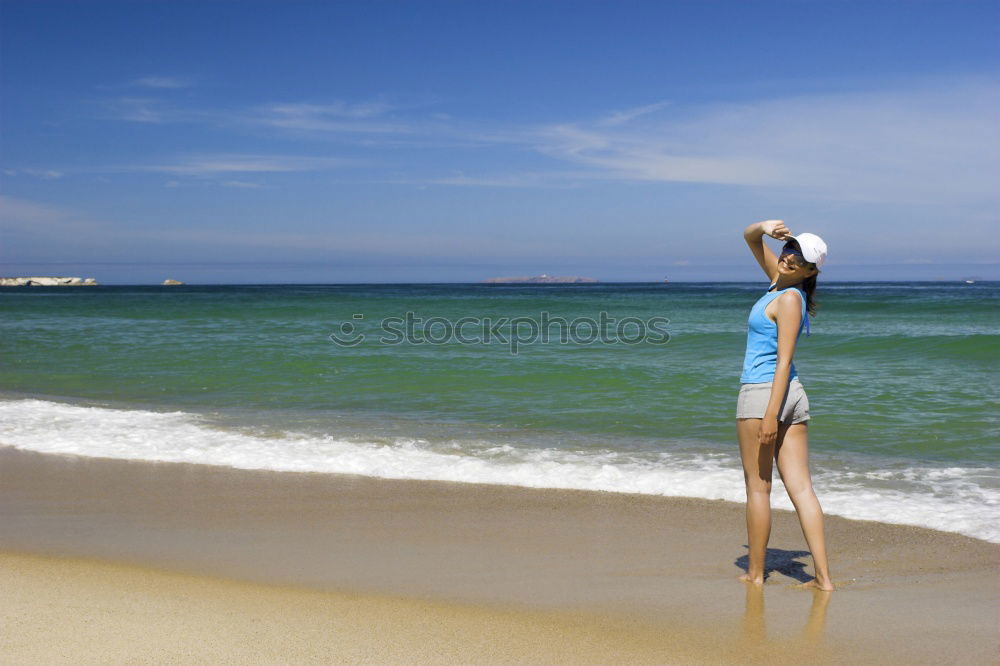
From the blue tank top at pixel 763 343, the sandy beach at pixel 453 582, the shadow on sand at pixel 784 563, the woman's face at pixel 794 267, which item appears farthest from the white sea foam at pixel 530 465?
the woman's face at pixel 794 267

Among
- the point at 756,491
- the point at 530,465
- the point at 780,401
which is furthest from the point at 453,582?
the point at 530,465

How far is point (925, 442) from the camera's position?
310 inches

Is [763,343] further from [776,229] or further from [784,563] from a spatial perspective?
[784,563]

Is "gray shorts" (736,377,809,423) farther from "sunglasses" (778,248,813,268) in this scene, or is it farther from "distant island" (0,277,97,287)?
"distant island" (0,277,97,287)

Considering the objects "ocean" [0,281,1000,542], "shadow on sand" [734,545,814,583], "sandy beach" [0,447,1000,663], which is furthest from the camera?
"ocean" [0,281,1000,542]

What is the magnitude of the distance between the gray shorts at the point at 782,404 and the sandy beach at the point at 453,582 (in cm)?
90

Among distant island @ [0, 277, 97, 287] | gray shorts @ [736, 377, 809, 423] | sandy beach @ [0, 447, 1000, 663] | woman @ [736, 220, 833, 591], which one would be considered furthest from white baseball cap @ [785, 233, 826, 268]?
distant island @ [0, 277, 97, 287]

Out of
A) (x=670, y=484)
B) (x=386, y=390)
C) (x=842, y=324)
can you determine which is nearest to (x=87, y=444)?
(x=386, y=390)

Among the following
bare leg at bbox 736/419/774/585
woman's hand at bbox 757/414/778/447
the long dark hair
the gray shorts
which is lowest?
bare leg at bbox 736/419/774/585

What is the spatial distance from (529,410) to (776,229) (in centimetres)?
631

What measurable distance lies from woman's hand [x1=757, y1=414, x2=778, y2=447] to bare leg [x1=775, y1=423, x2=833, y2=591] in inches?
5.9

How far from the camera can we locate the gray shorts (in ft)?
13.1

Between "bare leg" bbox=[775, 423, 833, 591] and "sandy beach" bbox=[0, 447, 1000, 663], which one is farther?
"bare leg" bbox=[775, 423, 833, 591]

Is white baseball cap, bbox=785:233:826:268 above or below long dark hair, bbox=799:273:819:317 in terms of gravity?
above
